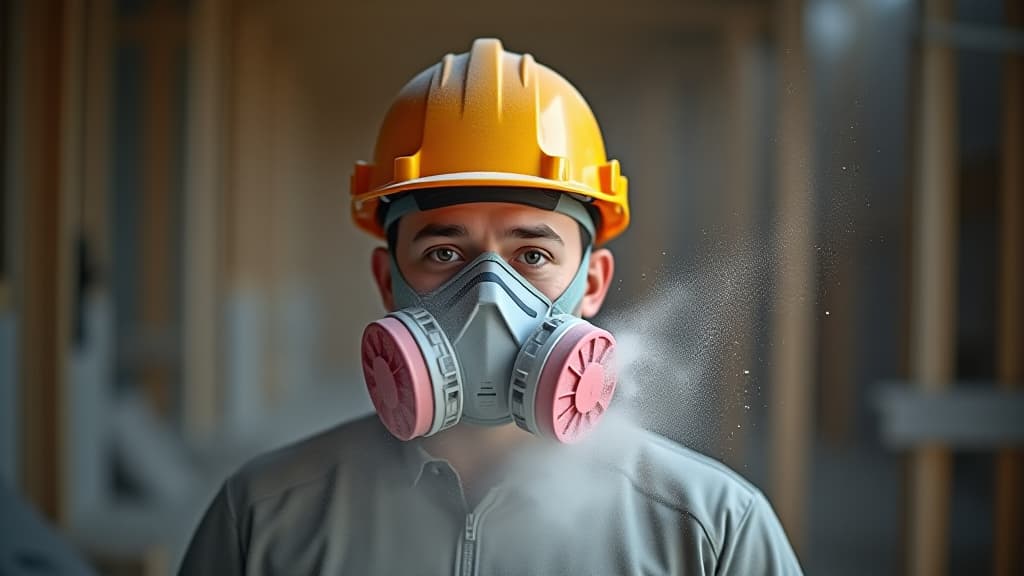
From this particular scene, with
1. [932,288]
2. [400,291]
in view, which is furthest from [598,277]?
[932,288]

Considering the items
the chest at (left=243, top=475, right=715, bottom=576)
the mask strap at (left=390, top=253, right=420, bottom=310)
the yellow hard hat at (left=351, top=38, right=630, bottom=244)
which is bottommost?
the chest at (left=243, top=475, right=715, bottom=576)

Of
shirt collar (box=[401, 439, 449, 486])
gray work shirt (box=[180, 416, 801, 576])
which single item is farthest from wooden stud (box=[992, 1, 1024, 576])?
shirt collar (box=[401, 439, 449, 486])

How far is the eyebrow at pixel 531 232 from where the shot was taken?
100 centimetres

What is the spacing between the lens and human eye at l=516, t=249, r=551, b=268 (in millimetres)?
1014

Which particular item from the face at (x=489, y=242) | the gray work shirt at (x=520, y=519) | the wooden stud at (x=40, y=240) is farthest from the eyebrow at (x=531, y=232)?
the wooden stud at (x=40, y=240)

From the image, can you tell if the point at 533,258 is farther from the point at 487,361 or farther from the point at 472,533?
the point at 472,533

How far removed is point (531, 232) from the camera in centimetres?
100

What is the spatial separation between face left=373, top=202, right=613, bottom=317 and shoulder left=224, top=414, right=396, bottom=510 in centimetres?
21

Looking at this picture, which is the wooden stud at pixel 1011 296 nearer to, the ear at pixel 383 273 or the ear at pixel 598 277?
the ear at pixel 598 277

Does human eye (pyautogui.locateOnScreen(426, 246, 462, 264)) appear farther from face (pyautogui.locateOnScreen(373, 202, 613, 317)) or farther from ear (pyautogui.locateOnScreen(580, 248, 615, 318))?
ear (pyautogui.locateOnScreen(580, 248, 615, 318))

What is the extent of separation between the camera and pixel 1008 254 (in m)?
2.70

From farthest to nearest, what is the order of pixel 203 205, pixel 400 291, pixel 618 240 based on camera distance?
pixel 203 205, pixel 618 240, pixel 400 291

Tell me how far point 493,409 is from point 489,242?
182 mm

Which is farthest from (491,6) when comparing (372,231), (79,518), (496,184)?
(496,184)
